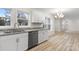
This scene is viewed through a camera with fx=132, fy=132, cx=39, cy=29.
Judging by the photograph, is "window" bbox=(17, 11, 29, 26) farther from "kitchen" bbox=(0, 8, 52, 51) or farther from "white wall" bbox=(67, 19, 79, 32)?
"white wall" bbox=(67, 19, 79, 32)

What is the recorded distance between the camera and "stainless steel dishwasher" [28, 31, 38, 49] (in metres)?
1.99

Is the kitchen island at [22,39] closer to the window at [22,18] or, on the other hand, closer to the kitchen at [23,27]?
the kitchen at [23,27]

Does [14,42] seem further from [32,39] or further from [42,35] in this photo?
[42,35]

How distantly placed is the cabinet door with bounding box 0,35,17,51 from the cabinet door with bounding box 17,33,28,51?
2.9 inches

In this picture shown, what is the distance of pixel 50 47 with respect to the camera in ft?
6.40

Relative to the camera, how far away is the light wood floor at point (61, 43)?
1911 millimetres

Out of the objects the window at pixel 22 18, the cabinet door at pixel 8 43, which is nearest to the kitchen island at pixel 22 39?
the cabinet door at pixel 8 43

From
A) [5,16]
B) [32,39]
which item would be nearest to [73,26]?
[32,39]

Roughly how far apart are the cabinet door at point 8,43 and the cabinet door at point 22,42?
73 millimetres

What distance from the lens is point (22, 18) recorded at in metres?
1.99

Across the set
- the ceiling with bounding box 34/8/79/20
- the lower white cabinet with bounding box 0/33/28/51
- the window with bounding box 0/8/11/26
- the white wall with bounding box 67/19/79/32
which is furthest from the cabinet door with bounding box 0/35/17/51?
the white wall with bounding box 67/19/79/32

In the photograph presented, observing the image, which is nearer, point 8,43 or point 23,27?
point 8,43

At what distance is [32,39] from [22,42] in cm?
16
